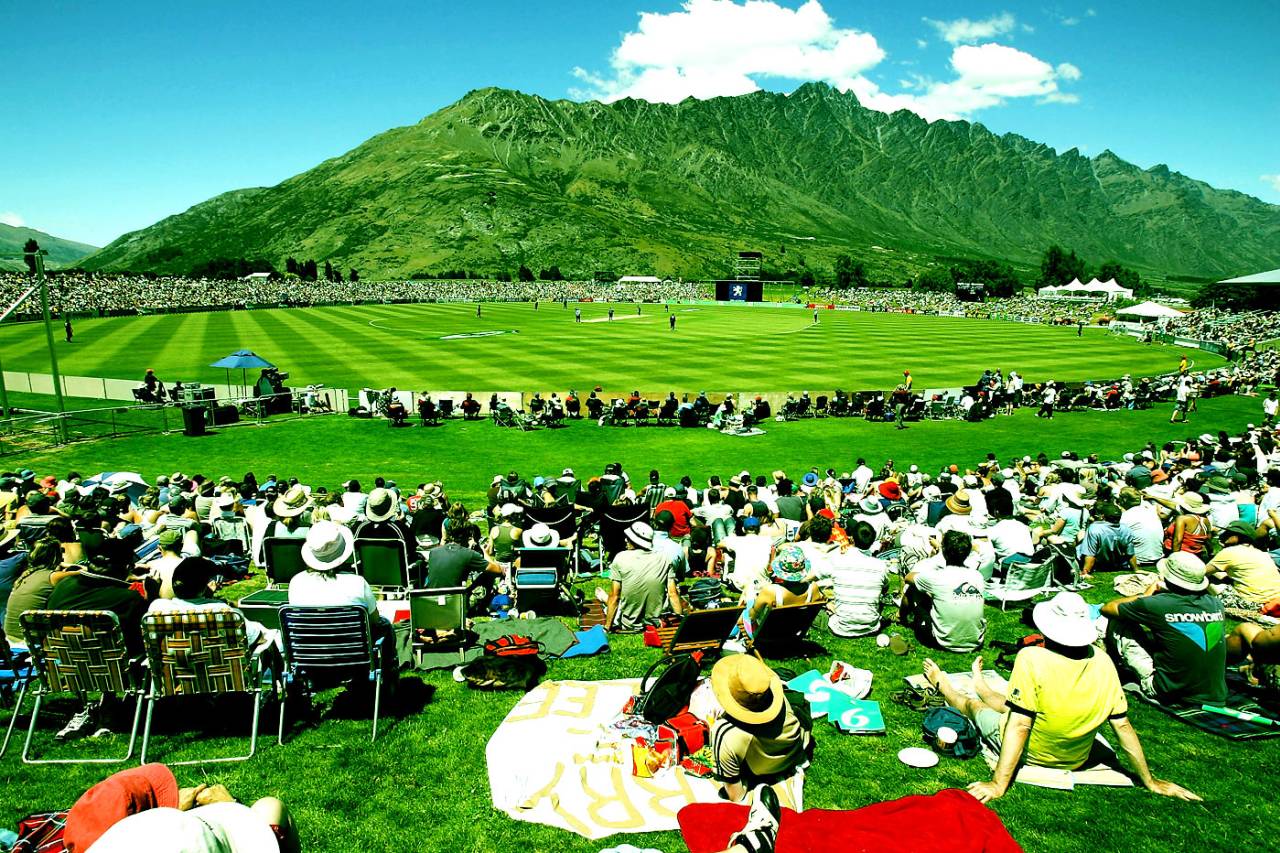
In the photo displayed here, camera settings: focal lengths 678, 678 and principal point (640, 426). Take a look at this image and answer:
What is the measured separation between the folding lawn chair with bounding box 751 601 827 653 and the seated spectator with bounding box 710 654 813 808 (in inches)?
128

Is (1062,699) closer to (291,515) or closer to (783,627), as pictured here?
(783,627)

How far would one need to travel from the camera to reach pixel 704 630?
7719 millimetres

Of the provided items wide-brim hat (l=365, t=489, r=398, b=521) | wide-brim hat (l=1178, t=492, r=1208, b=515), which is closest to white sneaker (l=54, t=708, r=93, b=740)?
wide-brim hat (l=365, t=489, r=398, b=521)

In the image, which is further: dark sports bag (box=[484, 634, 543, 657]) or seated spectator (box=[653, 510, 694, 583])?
seated spectator (box=[653, 510, 694, 583])

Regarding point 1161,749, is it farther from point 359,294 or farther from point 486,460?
point 359,294

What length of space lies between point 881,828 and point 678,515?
857 cm

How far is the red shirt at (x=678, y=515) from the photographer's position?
12.6m

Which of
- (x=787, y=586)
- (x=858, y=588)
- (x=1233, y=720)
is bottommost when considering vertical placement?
(x=1233, y=720)

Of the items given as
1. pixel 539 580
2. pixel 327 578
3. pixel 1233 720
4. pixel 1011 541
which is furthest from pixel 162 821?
pixel 1011 541

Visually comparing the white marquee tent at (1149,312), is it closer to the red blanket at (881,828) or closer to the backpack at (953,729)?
the backpack at (953,729)

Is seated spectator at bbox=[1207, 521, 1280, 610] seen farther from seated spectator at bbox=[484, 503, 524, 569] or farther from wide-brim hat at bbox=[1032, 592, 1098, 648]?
seated spectator at bbox=[484, 503, 524, 569]

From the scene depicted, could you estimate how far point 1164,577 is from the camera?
22.5ft

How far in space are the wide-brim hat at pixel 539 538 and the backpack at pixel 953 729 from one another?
19.4 feet

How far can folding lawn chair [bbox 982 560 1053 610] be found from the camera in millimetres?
10195
